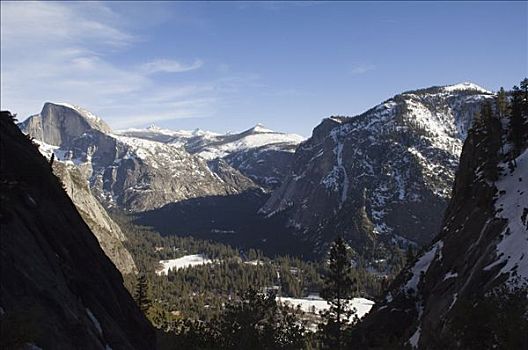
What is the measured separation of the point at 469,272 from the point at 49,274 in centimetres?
4826

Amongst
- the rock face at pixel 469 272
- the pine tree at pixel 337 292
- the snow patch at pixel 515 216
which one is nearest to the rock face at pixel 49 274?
the rock face at pixel 469 272

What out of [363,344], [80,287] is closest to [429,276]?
[363,344]

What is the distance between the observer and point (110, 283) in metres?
49.9

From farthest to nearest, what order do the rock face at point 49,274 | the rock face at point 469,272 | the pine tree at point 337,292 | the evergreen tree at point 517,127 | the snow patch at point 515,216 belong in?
the evergreen tree at point 517,127 < the pine tree at point 337,292 < the snow patch at point 515,216 < the rock face at point 469,272 < the rock face at point 49,274

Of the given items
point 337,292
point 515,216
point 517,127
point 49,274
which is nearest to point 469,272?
point 515,216

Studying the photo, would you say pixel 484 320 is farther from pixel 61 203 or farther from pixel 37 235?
pixel 61 203

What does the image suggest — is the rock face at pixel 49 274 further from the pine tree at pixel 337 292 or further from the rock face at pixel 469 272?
the pine tree at pixel 337 292

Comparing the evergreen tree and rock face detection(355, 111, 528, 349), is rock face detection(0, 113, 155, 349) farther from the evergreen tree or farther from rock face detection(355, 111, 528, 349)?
the evergreen tree

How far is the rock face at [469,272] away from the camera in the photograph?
31688 mm

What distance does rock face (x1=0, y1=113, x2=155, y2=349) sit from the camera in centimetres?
2915

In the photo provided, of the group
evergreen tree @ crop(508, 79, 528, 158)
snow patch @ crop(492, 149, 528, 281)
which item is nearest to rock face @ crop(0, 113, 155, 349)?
snow patch @ crop(492, 149, 528, 281)

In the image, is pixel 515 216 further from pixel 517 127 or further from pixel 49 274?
pixel 49 274

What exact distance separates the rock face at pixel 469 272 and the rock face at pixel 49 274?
24.6 meters

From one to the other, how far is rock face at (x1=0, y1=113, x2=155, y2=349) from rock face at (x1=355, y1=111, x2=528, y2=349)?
970 inches
